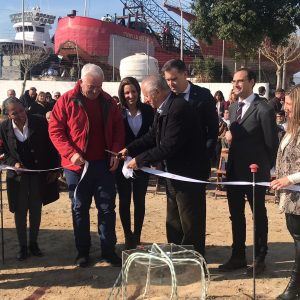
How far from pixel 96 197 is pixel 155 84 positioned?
141 centimetres

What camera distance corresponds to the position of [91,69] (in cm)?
477

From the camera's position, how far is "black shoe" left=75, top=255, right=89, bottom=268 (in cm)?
506

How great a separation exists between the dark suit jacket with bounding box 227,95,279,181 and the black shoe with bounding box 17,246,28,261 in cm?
246

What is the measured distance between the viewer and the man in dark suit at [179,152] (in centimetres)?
424

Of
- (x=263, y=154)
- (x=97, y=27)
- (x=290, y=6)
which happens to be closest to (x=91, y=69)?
(x=263, y=154)

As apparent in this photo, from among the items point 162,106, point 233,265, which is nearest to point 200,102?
point 162,106

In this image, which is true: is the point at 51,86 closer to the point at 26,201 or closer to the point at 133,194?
the point at 26,201

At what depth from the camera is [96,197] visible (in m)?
5.02

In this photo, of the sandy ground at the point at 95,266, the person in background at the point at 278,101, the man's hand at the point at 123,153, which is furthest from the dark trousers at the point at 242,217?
the person in background at the point at 278,101

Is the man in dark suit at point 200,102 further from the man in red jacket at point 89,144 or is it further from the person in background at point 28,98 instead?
the person in background at point 28,98

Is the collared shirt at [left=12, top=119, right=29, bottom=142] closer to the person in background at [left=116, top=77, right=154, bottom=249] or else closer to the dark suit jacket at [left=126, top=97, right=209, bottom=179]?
the person in background at [left=116, top=77, right=154, bottom=249]

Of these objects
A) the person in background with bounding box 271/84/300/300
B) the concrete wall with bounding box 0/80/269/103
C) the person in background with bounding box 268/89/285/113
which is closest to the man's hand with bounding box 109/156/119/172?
the person in background with bounding box 271/84/300/300

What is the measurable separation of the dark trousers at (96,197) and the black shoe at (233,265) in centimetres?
117

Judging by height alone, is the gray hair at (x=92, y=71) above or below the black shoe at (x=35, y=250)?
above
